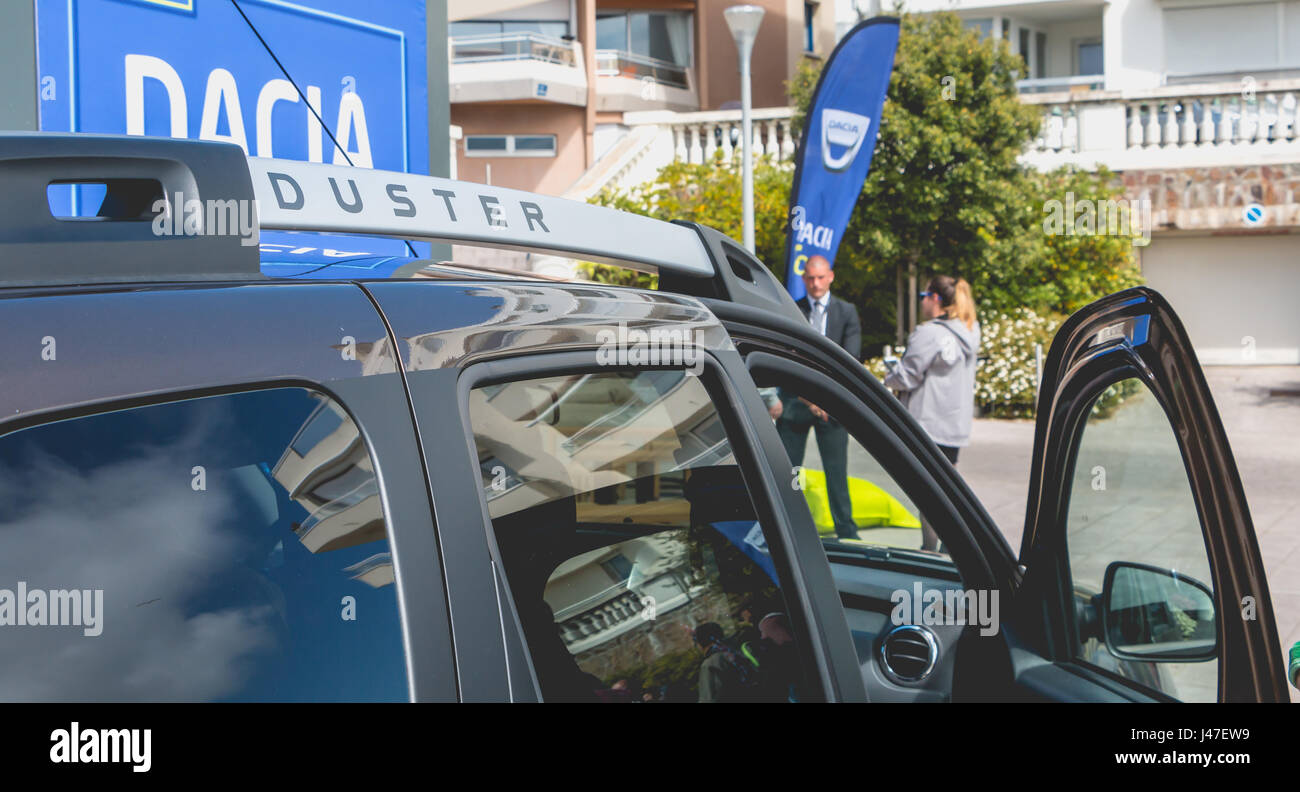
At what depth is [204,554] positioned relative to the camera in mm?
1135

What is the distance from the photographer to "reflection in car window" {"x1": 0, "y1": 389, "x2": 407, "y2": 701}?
3.39 ft

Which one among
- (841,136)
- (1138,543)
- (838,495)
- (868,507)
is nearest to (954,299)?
(838,495)

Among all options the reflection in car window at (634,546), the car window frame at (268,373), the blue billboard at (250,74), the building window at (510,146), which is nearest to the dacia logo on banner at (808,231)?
the blue billboard at (250,74)

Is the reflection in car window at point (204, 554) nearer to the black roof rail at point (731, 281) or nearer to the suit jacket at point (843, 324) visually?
the black roof rail at point (731, 281)

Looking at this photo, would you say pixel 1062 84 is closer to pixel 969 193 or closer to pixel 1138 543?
pixel 969 193

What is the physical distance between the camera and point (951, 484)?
210 cm

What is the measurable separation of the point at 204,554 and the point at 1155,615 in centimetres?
160

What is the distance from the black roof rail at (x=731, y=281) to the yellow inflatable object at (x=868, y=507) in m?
5.50

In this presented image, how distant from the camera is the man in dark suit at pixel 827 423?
7.00m

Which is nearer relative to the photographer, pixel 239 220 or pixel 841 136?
pixel 239 220

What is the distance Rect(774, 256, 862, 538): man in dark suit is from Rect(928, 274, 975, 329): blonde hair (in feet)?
1.98

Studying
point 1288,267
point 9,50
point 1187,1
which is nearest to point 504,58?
point 1187,1

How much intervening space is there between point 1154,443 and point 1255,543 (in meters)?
0.34
